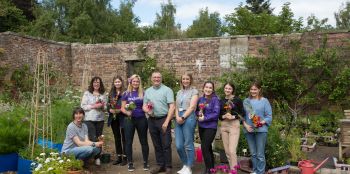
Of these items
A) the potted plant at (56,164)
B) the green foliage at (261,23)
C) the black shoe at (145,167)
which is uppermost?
the green foliage at (261,23)

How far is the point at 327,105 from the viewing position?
1010cm

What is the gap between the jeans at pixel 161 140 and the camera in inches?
206

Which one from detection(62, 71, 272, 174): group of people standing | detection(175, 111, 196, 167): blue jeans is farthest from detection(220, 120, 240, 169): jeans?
detection(175, 111, 196, 167): blue jeans

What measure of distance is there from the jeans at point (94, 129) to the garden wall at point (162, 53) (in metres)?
5.15

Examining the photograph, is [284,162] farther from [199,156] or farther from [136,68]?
[136,68]

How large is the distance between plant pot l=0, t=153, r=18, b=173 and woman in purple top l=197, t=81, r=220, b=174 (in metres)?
2.75

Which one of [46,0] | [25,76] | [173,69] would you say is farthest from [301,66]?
[46,0]

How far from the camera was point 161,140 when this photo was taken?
17.6 feet

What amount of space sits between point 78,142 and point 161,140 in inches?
46.9

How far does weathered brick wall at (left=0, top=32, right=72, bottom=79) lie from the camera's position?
1113 cm

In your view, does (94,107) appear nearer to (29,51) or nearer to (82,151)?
(82,151)

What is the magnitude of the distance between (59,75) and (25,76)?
49.0 inches

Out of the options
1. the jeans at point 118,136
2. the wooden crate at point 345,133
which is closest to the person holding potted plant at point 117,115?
the jeans at point 118,136

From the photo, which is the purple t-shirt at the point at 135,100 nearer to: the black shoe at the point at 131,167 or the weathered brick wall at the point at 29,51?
the black shoe at the point at 131,167
